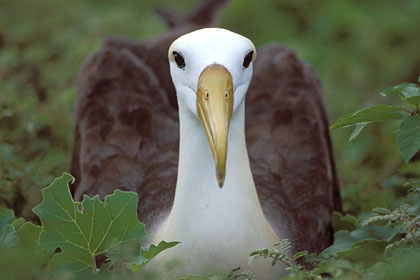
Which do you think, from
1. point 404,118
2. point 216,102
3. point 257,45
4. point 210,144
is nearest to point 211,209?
→ point 210,144

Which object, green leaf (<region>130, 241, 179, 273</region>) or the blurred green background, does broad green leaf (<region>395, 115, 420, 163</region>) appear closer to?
green leaf (<region>130, 241, 179, 273</region>)

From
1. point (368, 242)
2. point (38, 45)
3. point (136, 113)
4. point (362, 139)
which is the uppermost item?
point (38, 45)

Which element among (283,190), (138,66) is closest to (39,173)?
(138,66)

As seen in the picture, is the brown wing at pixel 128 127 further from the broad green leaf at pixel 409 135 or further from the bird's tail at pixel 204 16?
the broad green leaf at pixel 409 135

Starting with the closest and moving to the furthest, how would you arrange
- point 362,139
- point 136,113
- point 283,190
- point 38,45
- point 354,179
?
1. point 283,190
2. point 136,113
3. point 354,179
4. point 362,139
5. point 38,45

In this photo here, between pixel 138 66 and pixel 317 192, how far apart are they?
1.32 meters

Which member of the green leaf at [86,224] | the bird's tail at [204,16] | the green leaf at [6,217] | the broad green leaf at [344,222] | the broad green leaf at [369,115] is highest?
the bird's tail at [204,16]

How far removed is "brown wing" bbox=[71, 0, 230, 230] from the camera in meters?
3.85

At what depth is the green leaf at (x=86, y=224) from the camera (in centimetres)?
275

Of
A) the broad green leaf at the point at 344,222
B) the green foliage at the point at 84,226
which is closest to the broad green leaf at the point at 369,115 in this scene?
→ the green foliage at the point at 84,226

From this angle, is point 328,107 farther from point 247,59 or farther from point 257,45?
point 247,59

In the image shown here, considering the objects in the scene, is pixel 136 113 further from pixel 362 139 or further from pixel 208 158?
pixel 362 139

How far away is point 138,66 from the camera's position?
15.0 ft

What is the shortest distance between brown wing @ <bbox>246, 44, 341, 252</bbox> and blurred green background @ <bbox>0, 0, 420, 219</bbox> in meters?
0.46
